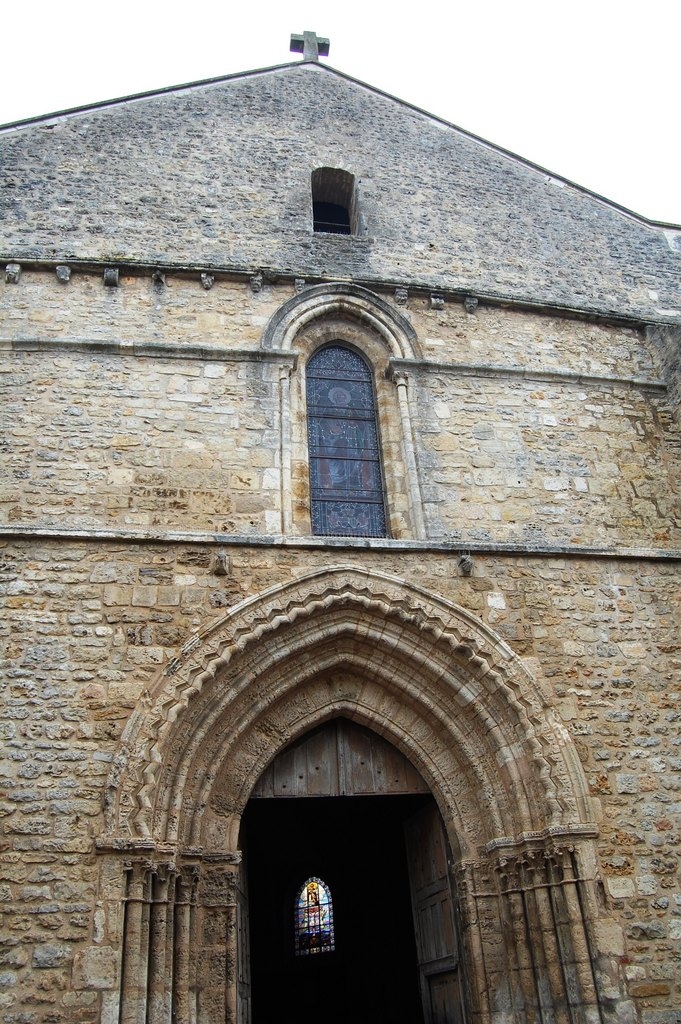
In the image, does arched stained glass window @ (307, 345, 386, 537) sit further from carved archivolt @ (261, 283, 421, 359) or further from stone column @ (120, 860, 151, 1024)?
stone column @ (120, 860, 151, 1024)

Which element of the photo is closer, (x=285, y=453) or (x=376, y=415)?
(x=285, y=453)

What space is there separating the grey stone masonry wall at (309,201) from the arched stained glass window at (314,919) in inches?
286

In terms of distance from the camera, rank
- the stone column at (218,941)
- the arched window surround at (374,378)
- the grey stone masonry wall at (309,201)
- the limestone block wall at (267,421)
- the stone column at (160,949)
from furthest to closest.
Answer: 1. the grey stone masonry wall at (309,201)
2. the arched window surround at (374,378)
3. the limestone block wall at (267,421)
4. the stone column at (218,941)
5. the stone column at (160,949)

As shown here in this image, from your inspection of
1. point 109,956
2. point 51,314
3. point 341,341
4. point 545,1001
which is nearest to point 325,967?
point 545,1001

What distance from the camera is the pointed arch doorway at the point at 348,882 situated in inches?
245

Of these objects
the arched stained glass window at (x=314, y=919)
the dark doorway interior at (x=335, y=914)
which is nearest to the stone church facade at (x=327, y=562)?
the dark doorway interior at (x=335, y=914)

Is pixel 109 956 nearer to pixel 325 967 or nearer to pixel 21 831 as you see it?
pixel 21 831

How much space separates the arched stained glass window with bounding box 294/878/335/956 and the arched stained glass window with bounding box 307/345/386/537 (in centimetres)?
560

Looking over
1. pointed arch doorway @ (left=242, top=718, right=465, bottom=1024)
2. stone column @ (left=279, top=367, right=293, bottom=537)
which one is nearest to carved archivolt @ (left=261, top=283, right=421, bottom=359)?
Answer: stone column @ (left=279, top=367, right=293, bottom=537)

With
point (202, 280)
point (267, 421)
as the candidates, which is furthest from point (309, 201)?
point (267, 421)

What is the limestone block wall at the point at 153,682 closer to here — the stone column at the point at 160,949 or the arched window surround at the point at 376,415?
the stone column at the point at 160,949

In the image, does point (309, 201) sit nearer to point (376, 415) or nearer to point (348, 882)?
point (376, 415)

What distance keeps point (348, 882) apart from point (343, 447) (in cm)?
563

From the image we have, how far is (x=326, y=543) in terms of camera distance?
20.3 ft
